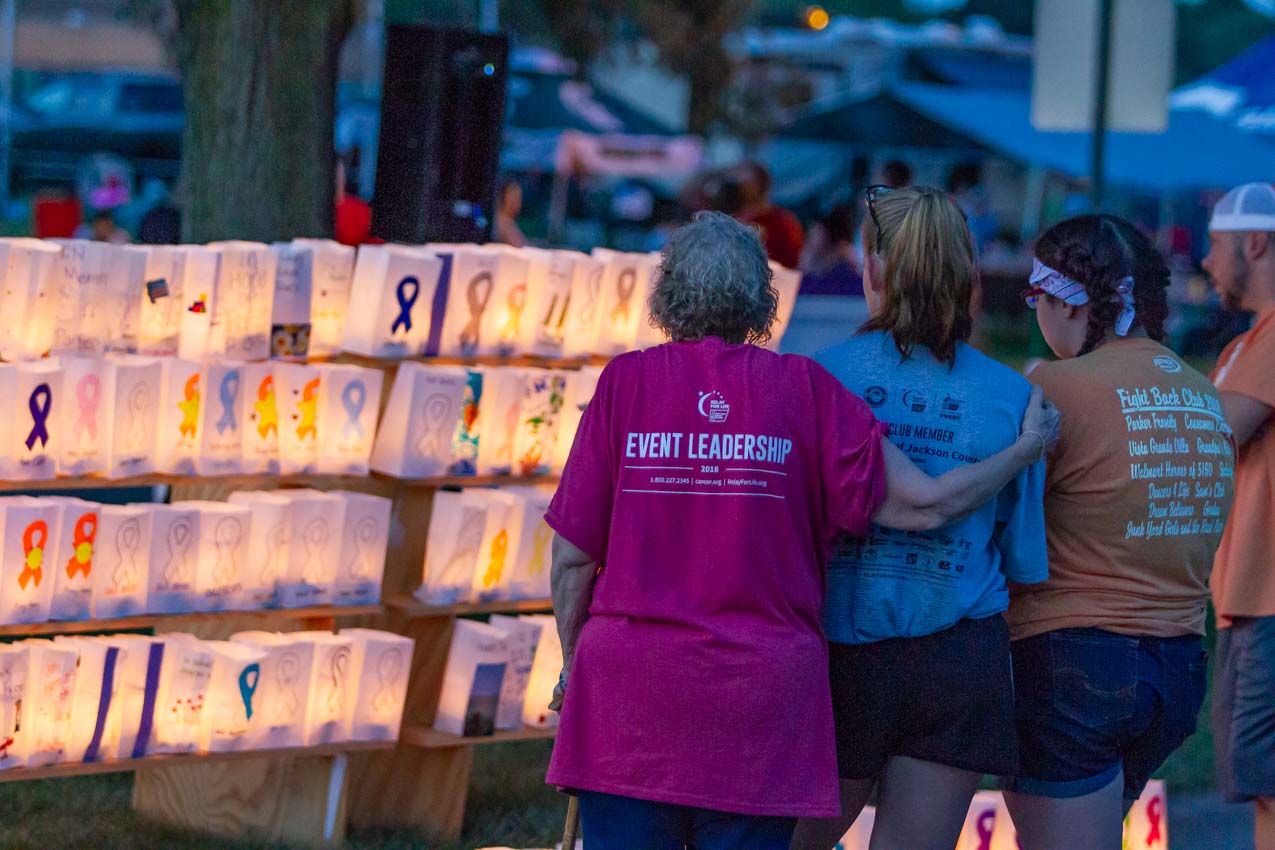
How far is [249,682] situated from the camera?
17.0 ft

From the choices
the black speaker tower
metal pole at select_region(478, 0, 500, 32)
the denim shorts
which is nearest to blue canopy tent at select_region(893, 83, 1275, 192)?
metal pole at select_region(478, 0, 500, 32)

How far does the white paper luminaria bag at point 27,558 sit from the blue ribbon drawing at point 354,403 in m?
0.91

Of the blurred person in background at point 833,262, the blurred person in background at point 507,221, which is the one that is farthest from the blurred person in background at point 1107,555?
the blurred person in background at point 507,221

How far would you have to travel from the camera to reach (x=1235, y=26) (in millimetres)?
45188

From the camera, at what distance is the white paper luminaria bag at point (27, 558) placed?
4766mm

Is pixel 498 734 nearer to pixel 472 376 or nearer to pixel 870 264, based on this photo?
pixel 472 376

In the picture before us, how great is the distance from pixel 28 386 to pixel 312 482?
1.06 metres

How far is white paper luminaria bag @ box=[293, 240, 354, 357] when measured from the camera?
545cm

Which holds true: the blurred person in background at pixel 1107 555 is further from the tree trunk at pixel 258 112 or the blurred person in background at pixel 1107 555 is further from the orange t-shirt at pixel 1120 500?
the tree trunk at pixel 258 112

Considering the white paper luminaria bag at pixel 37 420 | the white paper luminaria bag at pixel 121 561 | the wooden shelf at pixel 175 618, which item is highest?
the white paper luminaria bag at pixel 37 420

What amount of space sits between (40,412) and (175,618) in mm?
709

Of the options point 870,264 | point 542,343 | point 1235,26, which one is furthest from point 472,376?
point 1235,26

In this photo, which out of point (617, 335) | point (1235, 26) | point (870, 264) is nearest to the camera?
point (870, 264)

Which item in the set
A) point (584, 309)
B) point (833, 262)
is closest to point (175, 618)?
point (584, 309)
